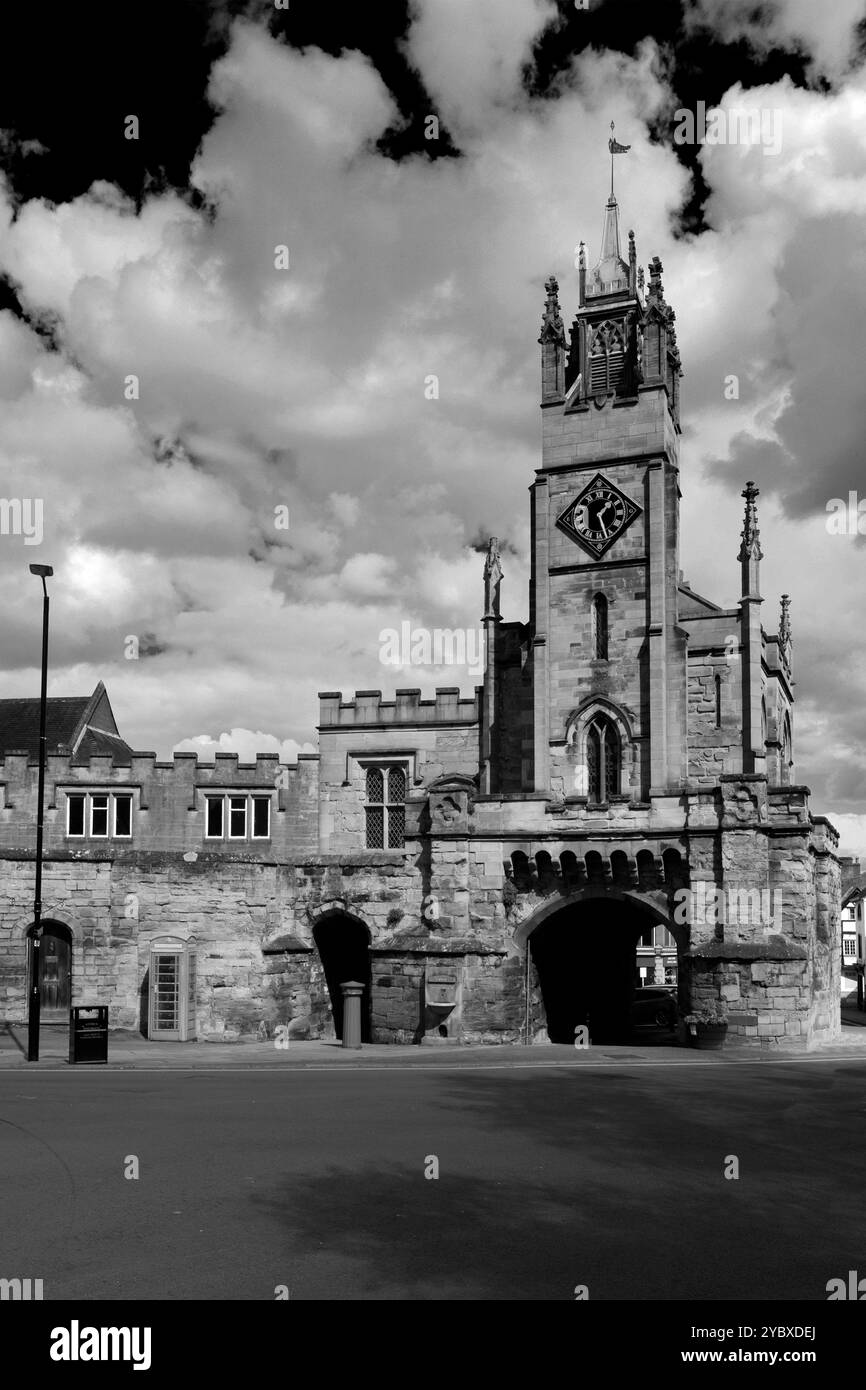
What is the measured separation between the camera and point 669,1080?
18.8 meters

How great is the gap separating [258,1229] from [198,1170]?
7.89 feet

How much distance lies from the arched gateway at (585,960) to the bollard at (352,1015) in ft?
14.5

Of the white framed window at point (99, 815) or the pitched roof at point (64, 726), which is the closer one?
the white framed window at point (99, 815)

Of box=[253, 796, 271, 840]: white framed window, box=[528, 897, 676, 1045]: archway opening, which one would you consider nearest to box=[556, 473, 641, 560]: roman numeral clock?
box=[528, 897, 676, 1045]: archway opening

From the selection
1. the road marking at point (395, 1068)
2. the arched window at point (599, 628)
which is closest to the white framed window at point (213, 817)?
the arched window at point (599, 628)

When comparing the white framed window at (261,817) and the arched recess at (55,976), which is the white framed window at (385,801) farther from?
the arched recess at (55,976)

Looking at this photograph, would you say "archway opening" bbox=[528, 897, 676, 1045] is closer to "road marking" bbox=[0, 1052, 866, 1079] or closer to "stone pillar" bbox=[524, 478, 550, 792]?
"stone pillar" bbox=[524, 478, 550, 792]

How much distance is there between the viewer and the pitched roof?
137 ft

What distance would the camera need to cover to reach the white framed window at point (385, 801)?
36.2 metres

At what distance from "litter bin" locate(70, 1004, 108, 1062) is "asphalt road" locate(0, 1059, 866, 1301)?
167 inches

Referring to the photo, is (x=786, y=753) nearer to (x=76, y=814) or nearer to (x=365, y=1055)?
(x=365, y=1055)

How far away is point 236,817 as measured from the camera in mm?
35656
